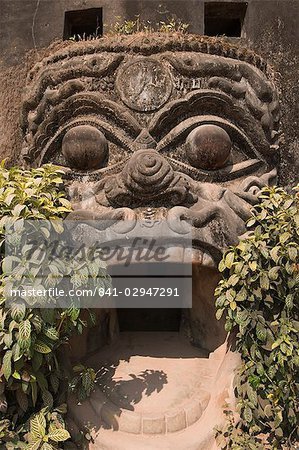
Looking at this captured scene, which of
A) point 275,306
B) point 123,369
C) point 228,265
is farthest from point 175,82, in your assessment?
point 123,369

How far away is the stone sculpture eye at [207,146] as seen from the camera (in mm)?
3850

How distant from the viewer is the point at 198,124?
3922mm

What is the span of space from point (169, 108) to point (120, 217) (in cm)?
89

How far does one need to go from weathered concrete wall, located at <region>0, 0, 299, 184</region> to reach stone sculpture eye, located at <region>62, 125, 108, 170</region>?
3.68 ft

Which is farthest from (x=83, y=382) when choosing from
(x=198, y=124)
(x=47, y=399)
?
(x=198, y=124)

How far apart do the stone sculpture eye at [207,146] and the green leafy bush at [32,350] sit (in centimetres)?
96

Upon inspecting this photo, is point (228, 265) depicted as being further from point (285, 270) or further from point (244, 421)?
point (244, 421)

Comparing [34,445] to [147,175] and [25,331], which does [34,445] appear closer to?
[25,331]

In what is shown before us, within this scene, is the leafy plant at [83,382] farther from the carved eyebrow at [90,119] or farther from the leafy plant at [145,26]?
the leafy plant at [145,26]

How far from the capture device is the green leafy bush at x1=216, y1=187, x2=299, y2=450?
3.42 meters

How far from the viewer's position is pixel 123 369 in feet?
12.7


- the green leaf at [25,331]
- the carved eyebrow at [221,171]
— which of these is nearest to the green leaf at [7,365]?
the green leaf at [25,331]

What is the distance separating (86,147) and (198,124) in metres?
0.80

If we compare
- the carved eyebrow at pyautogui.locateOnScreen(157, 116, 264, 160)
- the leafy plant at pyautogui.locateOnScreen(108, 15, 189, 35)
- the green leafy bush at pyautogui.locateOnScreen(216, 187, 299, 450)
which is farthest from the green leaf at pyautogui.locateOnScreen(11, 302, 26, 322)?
the leafy plant at pyautogui.locateOnScreen(108, 15, 189, 35)
